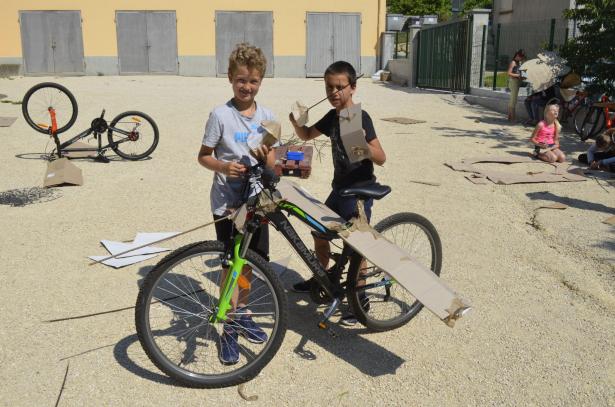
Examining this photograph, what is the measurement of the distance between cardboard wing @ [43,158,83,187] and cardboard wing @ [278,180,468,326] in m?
4.80

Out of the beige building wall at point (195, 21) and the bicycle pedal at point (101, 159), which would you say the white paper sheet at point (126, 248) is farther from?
the beige building wall at point (195, 21)

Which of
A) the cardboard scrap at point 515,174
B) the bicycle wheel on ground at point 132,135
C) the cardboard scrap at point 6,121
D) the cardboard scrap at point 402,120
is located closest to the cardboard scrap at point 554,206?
the cardboard scrap at point 515,174

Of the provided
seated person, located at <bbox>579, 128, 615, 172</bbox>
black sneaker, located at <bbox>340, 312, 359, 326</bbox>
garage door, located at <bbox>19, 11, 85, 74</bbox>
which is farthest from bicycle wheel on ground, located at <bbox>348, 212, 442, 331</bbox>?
garage door, located at <bbox>19, 11, 85, 74</bbox>

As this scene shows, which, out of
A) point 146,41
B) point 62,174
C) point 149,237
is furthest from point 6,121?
point 146,41

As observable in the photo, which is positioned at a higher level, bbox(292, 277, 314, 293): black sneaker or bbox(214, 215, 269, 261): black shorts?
bbox(214, 215, 269, 261): black shorts

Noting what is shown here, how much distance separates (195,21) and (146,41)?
2.51 metres

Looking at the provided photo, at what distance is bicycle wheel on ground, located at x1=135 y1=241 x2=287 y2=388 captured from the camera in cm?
304

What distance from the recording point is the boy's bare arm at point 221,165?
3125 millimetres

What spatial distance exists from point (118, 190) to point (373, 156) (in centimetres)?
461

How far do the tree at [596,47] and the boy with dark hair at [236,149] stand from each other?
10.0 meters

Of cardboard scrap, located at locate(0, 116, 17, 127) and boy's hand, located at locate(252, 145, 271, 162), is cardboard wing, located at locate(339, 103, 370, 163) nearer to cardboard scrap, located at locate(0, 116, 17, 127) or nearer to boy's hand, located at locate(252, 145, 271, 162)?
boy's hand, located at locate(252, 145, 271, 162)

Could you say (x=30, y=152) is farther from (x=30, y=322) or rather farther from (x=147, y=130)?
(x=30, y=322)

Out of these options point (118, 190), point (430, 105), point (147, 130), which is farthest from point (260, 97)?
point (118, 190)

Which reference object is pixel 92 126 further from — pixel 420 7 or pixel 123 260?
pixel 420 7
